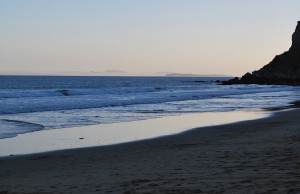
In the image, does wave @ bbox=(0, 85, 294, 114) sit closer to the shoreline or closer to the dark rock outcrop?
the shoreline

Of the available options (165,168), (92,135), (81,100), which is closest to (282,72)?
(81,100)

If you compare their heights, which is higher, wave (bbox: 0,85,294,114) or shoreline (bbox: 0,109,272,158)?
wave (bbox: 0,85,294,114)

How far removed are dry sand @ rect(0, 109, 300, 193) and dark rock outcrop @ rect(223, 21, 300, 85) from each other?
92.6 metres

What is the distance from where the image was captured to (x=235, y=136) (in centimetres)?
1471

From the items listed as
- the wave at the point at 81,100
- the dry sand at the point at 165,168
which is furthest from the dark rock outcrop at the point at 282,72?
the dry sand at the point at 165,168

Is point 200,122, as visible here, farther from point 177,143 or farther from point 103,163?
point 103,163

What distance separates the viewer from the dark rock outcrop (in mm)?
106650

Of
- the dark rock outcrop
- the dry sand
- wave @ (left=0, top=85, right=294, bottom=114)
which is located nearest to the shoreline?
the dry sand

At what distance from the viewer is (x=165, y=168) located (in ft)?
29.1

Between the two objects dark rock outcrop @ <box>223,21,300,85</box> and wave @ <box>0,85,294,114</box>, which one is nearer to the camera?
wave @ <box>0,85,294,114</box>

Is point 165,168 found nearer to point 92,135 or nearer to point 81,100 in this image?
point 92,135

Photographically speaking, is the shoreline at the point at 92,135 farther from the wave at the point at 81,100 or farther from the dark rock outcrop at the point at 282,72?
the dark rock outcrop at the point at 282,72

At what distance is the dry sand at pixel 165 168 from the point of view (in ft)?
23.5

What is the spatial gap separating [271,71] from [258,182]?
11624cm
